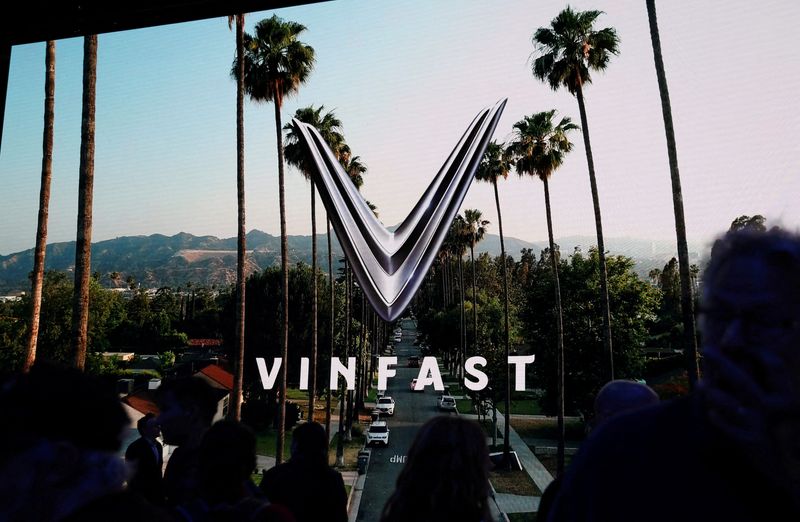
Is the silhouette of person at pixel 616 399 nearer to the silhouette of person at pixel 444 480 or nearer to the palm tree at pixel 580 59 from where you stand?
the silhouette of person at pixel 444 480

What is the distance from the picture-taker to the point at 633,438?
777 millimetres

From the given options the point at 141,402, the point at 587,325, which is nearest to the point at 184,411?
the point at 587,325

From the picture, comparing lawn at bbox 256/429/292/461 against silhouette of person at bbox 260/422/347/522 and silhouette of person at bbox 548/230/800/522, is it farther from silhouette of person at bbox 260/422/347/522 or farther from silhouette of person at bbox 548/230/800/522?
silhouette of person at bbox 548/230/800/522

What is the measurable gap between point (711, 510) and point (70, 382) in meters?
1.85

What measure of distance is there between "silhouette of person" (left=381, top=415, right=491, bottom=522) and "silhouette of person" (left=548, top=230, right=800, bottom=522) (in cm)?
136

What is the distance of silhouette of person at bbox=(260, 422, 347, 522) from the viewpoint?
359 centimetres

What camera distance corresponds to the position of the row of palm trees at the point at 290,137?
36.0ft

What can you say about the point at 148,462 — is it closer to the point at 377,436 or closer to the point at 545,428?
the point at 377,436

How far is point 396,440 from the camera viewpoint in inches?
1423

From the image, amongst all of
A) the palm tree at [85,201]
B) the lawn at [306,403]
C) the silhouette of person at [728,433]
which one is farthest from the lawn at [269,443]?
the silhouette of person at [728,433]

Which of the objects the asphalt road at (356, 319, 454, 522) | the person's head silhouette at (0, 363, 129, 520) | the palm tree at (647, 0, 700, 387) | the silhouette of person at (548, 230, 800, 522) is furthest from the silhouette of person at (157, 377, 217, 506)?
the palm tree at (647, 0, 700, 387)

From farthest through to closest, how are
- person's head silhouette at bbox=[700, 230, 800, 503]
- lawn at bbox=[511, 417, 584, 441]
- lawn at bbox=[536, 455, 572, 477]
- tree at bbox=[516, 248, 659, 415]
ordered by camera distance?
lawn at bbox=[511, 417, 584, 441] < tree at bbox=[516, 248, 659, 415] < lawn at bbox=[536, 455, 572, 477] < person's head silhouette at bbox=[700, 230, 800, 503]

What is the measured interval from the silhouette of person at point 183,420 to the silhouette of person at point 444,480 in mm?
2090

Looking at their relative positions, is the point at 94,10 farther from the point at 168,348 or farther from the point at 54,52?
the point at 168,348
